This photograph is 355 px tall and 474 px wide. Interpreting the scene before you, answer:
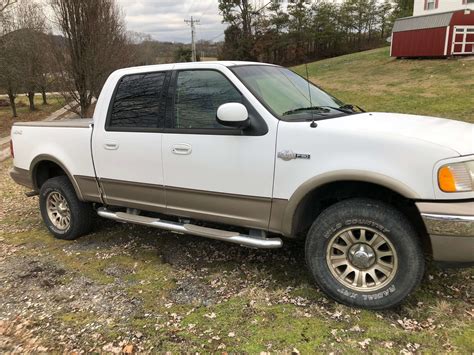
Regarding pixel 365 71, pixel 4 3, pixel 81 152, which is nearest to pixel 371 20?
pixel 365 71

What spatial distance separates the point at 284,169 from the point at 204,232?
3.35ft

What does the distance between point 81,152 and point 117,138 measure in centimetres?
61

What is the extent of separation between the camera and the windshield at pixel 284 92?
3.63 metres

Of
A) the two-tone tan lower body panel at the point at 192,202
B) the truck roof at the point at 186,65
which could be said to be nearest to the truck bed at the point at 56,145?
the two-tone tan lower body panel at the point at 192,202

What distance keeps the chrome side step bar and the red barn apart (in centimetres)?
2256

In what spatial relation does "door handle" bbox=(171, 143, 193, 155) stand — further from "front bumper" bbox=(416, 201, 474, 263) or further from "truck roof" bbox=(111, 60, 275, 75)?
"front bumper" bbox=(416, 201, 474, 263)

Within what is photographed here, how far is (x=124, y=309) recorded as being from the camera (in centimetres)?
351

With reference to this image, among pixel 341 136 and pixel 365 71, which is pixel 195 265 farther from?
pixel 365 71

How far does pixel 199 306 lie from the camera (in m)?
3.49

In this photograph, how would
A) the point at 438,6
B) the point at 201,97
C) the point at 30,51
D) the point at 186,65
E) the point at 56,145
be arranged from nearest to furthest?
the point at 201,97
the point at 186,65
the point at 56,145
the point at 30,51
the point at 438,6

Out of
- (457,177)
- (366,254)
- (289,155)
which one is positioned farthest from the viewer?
(289,155)

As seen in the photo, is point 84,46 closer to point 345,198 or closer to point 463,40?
point 345,198

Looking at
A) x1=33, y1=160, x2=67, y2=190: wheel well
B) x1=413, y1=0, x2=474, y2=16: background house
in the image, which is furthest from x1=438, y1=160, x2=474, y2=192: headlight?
Answer: x1=413, y1=0, x2=474, y2=16: background house

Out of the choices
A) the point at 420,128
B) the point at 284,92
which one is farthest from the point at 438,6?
the point at 420,128
